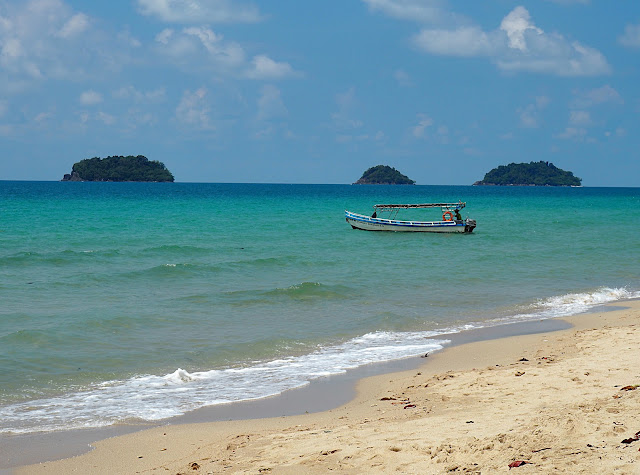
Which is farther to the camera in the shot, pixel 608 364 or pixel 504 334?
pixel 504 334

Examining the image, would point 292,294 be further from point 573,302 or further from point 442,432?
point 442,432

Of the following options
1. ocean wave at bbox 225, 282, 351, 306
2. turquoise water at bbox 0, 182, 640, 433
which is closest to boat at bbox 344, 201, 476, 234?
turquoise water at bbox 0, 182, 640, 433

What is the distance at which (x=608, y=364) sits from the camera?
936 centimetres

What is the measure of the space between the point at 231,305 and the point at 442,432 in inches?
410

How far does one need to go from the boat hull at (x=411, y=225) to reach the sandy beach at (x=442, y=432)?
96.7 ft

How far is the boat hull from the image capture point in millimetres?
39531

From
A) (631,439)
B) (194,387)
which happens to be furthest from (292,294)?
(631,439)

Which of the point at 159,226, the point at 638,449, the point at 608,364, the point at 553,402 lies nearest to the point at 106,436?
the point at 553,402

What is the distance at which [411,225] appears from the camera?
40781 mm

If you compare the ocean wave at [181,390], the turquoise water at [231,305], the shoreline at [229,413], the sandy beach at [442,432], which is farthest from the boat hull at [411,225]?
the sandy beach at [442,432]

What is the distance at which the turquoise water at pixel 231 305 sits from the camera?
33.2ft

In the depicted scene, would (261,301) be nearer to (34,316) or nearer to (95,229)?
(34,316)

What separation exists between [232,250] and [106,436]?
815 inches

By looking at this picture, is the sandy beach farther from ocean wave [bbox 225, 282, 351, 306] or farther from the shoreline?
ocean wave [bbox 225, 282, 351, 306]
